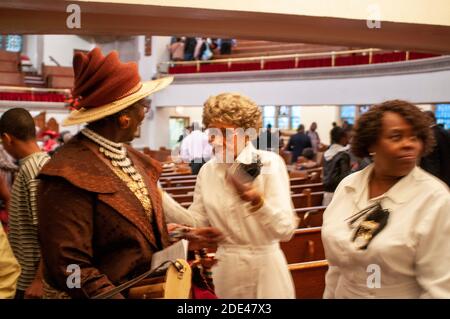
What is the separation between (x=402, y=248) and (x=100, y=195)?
0.94 metres

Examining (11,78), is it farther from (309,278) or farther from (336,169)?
(309,278)

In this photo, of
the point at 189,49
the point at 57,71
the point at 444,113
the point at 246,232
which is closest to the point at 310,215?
the point at 246,232

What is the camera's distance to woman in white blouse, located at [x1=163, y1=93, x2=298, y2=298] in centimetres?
211

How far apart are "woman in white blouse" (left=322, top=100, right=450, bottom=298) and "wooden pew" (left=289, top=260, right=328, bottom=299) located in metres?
1.18

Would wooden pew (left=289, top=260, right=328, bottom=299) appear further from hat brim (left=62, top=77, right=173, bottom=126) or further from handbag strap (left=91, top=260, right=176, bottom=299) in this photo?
hat brim (left=62, top=77, right=173, bottom=126)

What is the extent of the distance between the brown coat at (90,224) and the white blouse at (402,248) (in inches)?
24.9

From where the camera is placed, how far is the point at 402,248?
1674 millimetres

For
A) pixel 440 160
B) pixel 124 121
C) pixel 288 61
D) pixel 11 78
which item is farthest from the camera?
pixel 11 78

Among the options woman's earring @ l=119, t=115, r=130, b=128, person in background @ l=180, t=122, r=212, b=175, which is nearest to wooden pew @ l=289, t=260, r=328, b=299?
woman's earring @ l=119, t=115, r=130, b=128

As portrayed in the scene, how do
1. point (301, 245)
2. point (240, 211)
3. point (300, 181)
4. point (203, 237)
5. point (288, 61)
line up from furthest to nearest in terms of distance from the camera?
point (288, 61)
point (300, 181)
point (301, 245)
point (240, 211)
point (203, 237)

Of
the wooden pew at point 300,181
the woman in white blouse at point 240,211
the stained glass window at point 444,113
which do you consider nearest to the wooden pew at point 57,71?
the stained glass window at point 444,113

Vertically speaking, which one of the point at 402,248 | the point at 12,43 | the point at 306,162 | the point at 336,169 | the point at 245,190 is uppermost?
the point at 12,43

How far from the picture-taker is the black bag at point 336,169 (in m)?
5.14
